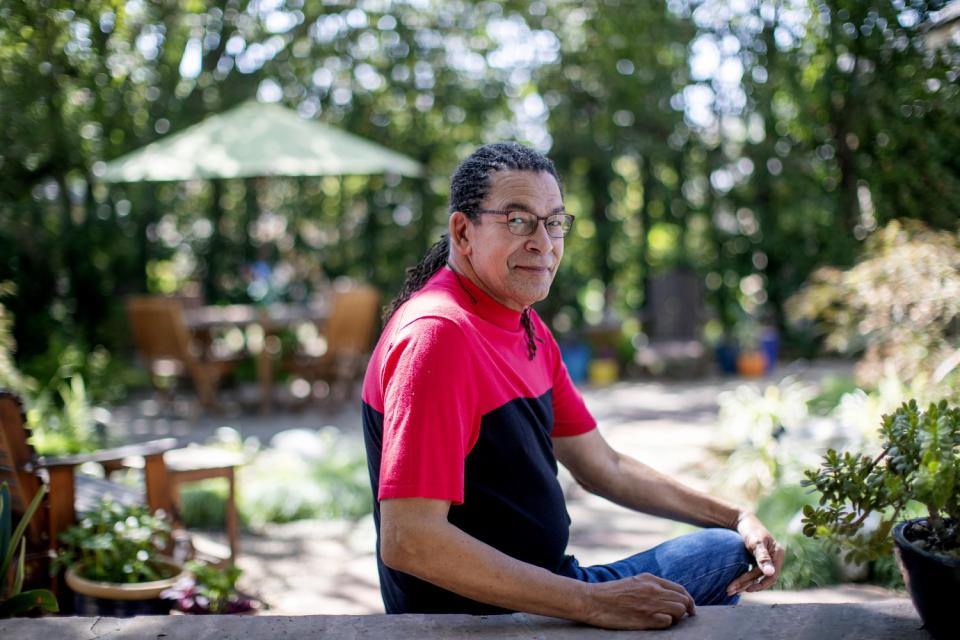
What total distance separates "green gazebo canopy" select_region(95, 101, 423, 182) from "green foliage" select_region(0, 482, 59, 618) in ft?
16.6

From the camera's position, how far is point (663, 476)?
2383mm

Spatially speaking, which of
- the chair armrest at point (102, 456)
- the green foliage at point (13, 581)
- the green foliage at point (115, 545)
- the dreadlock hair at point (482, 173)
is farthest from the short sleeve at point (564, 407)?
the chair armrest at point (102, 456)

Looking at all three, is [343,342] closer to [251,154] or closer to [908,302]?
[251,154]

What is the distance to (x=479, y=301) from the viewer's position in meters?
2.07

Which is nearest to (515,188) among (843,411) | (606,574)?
(606,574)

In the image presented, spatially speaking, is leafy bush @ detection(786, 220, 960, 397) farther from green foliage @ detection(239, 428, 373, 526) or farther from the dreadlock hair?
green foliage @ detection(239, 428, 373, 526)

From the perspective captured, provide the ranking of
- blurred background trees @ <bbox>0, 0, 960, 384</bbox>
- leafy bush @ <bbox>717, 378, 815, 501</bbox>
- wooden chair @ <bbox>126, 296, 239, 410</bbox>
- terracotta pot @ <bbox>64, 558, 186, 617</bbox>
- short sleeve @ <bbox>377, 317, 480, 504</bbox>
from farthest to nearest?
blurred background trees @ <bbox>0, 0, 960, 384</bbox> < wooden chair @ <bbox>126, 296, 239, 410</bbox> < leafy bush @ <bbox>717, 378, 815, 501</bbox> < terracotta pot @ <bbox>64, 558, 186, 617</bbox> < short sleeve @ <bbox>377, 317, 480, 504</bbox>

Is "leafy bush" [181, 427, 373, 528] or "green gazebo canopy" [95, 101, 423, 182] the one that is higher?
"green gazebo canopy" [95, 101, 423, 182]

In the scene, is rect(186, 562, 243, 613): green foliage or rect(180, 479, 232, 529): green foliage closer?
rect(186, 562, 243, 613): green foliage

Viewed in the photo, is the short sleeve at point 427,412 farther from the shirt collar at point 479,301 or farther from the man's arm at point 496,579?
the shirt collar at point 479,301

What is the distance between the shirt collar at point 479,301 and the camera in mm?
2049

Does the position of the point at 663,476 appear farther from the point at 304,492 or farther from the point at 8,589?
the point at 304,492

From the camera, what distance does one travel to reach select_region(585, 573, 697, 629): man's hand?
1780 millimetres

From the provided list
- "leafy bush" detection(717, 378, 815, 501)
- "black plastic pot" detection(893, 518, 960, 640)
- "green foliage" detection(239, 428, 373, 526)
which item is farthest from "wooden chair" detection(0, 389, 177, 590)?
"leafy bush" detection(717, 378, 815, 501)
